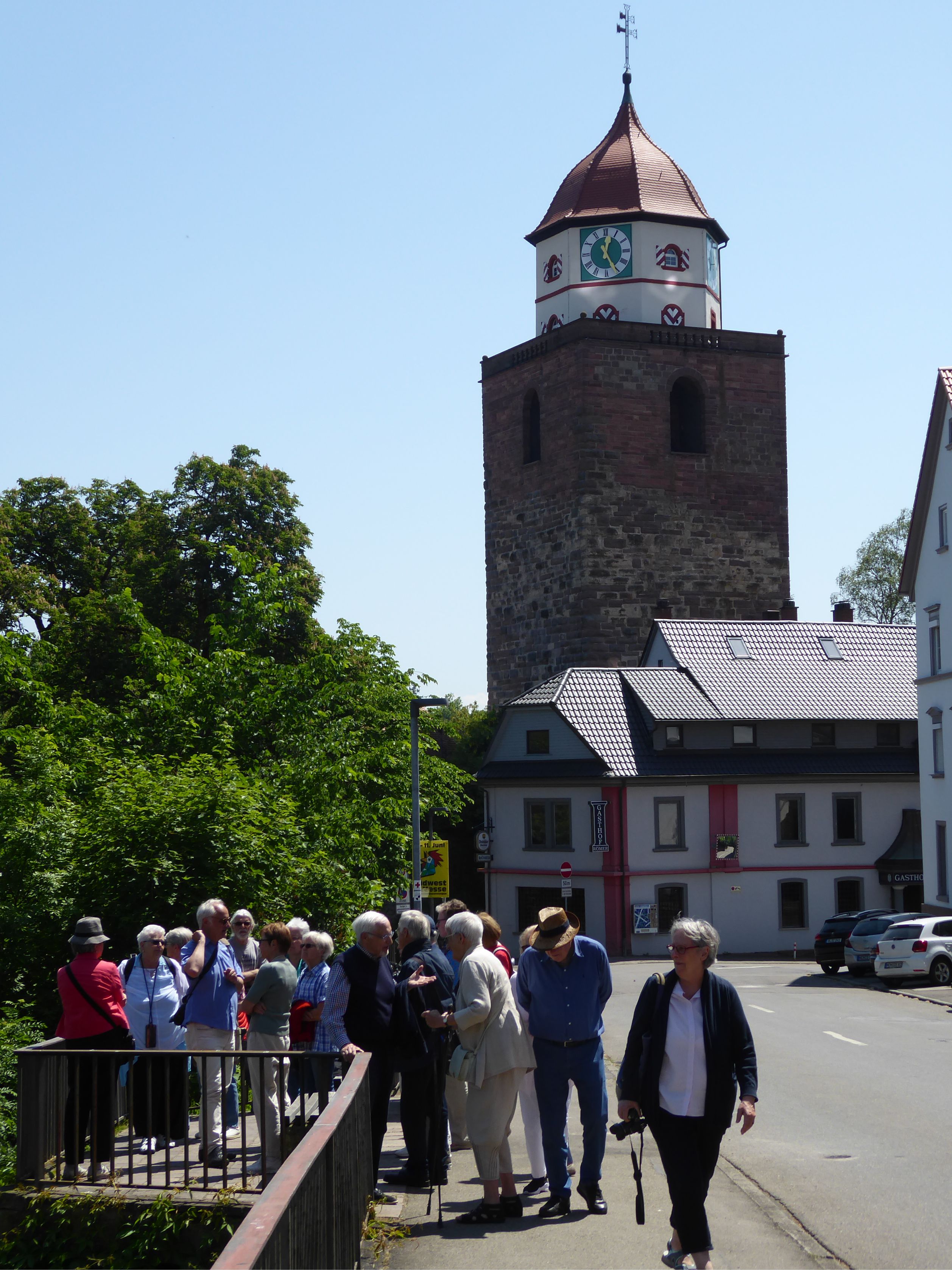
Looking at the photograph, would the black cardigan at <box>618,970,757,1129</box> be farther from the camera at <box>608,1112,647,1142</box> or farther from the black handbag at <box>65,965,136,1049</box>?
the black handbag at <box>65,965,136,1049</box>

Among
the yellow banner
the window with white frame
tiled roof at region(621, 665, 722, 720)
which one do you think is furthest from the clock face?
the yellow banner

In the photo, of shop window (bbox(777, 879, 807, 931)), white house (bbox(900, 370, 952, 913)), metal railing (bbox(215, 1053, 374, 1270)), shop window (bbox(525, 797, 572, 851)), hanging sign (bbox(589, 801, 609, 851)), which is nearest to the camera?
metal railing (bbox(215, 1053, 374, 1270))

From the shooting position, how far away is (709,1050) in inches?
260

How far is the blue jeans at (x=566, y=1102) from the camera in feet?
27.2

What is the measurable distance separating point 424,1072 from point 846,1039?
12.2m

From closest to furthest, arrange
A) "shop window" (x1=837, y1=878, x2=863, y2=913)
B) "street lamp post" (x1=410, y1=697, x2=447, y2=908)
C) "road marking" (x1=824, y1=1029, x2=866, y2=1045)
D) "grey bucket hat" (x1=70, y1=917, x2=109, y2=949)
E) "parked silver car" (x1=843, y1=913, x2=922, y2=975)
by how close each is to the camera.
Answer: "grey bucket hat" (x1=70, y1=917, x2=109, y2=949), "road marking" (x1=824, y1=1029, x2=866, y2=1045), "street lamp post" (x1=410, y1=697, x2=447, y2=908), "parked silver car" (x1=843, y1=913, x2=922, y2=975), "shop window" (x1=837, y1=878, x2=863, y2=913)

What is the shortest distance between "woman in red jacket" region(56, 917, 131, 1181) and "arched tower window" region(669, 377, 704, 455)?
45411 mm

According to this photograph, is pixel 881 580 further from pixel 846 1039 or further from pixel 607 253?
pixel 846 1039

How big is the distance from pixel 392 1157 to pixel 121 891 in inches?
246

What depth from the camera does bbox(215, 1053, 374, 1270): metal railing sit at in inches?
178

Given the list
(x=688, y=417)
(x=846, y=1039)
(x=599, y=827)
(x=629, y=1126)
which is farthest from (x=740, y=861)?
(x=629, y=1126)

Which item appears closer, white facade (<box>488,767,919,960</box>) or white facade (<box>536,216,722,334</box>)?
white facade (<box>488,767,919,960</box>)

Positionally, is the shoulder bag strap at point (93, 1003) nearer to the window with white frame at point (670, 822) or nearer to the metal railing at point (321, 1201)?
the metal railing at point (321, 1201)

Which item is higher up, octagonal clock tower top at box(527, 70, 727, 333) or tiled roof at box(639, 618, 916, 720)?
octagonal clock tower top at box(527, 70, 727, 333)
